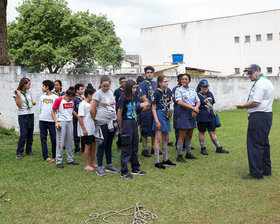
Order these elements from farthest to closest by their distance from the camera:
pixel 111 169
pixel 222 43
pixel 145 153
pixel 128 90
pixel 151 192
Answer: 1. pixel 222 43
2. pixel 145 153
3. pixel 111 169
4. pixel 128 90
5. pixel 151 192

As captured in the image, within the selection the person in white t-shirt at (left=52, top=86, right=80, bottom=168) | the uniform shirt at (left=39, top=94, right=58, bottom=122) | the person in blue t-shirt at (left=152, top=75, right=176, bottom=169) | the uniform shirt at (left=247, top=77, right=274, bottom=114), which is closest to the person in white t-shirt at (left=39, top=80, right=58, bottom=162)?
the uniform shirt at (left=39, top=94, right=58, bottom=122)

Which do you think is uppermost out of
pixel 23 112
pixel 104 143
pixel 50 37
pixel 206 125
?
pixel 50 37

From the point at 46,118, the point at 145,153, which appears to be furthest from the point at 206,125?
the point at 46,118

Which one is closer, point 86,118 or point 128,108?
point 128,108

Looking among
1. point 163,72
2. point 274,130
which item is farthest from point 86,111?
point 163,72

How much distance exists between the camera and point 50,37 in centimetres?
3188

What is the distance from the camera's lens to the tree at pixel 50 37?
30.9m

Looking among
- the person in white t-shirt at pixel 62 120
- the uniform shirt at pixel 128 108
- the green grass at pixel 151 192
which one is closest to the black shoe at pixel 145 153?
the green grass at pixel 151 192

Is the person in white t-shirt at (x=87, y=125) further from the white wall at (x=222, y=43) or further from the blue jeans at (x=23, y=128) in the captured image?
the white wall at (x=222, y=43)

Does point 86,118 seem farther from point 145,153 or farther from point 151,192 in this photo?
point 151,192

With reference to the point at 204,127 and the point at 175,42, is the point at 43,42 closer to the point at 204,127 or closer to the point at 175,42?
the point at 175,42

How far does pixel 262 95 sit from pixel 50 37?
29885 mm

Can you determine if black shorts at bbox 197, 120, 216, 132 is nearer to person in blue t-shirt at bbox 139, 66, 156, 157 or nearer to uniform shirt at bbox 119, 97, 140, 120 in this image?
person in blue t-shirt at bbox 139, 66, 156, 157

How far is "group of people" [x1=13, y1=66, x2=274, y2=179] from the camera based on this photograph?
18.5ft
